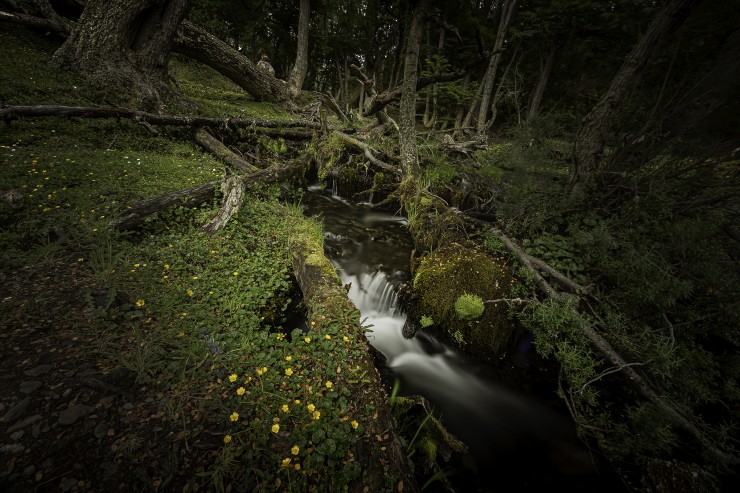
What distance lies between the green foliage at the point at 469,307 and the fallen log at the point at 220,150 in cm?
502

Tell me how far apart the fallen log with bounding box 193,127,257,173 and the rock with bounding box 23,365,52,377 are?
4.75 metres

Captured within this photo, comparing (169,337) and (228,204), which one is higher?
(228,204)

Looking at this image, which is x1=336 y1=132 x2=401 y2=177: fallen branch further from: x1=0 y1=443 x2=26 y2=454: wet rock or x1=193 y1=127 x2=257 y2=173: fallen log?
x1=0 y1=443 x2=26 y2=454: wet rock

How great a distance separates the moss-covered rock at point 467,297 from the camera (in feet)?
12.8

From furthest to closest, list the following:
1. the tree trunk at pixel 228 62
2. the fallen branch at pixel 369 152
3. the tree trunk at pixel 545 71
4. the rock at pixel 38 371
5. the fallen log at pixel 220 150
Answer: the tree trunk at pixel 545 71
the tree trunk at pixel 228 62
the fallen branch at pixel 369 152
the fallen log at pixel 220 150
the rock at pixel 38 371

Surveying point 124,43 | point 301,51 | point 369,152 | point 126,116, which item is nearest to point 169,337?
point 126,116

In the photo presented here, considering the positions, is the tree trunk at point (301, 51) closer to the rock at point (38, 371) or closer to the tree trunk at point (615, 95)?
the tree trunk at point (615, 95)

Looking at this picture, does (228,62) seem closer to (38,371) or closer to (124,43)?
(124,43)

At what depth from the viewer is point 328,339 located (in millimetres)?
2764

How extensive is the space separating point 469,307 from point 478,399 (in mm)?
1250

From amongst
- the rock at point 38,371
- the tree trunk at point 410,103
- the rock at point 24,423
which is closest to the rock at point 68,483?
the rock at point 24,423

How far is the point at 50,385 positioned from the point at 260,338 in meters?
1.43

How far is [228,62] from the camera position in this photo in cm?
1071

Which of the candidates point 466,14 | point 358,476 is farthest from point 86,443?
point 466,14
